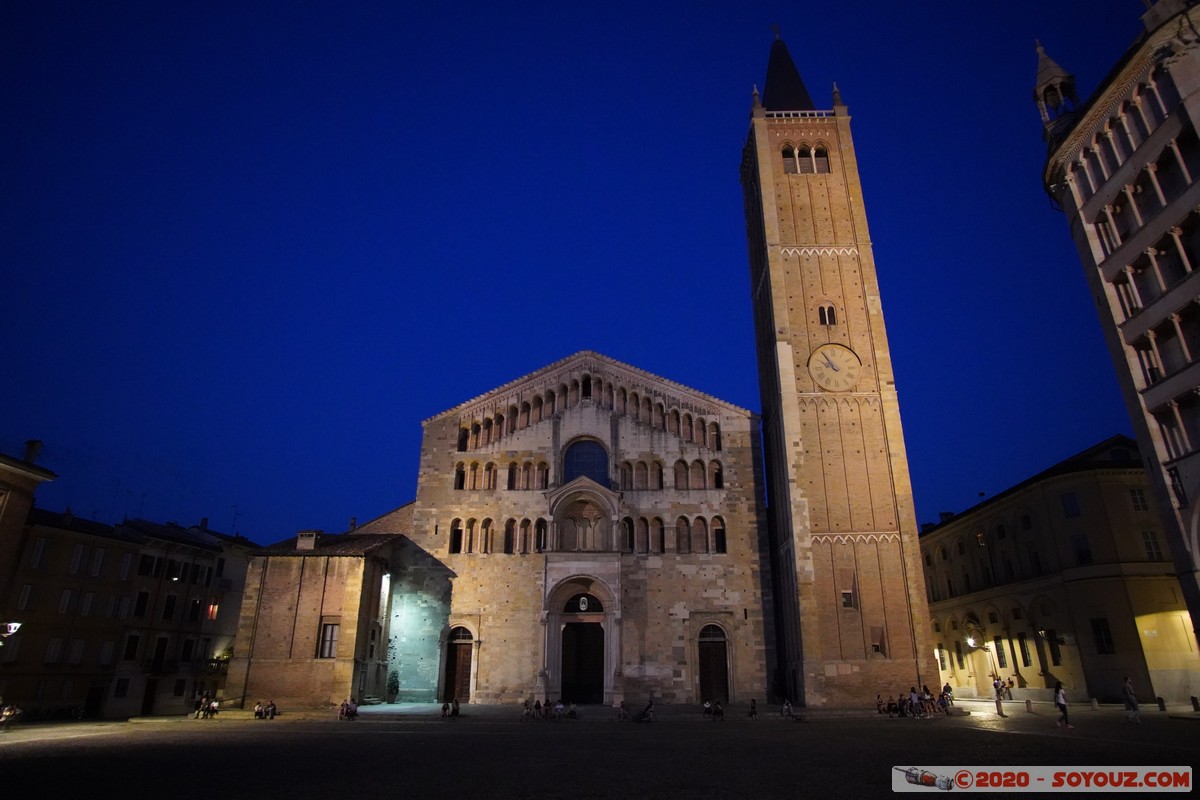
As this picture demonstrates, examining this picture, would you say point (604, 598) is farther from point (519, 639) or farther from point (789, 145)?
point (789, 145)

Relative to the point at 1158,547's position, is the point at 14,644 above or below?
below

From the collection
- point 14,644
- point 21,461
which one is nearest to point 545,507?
point 21,461

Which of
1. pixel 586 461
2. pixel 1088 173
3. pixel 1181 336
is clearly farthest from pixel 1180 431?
pixel 586 461

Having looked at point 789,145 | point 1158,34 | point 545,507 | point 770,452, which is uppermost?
point 789,145

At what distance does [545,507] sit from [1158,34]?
2670 cm

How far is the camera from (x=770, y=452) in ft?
113

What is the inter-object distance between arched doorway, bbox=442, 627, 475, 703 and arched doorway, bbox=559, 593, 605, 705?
4262mm

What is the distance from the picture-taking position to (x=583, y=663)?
3083 cm

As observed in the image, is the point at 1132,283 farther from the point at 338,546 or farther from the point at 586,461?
the point at 338,546

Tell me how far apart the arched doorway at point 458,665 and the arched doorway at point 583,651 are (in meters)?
4.26

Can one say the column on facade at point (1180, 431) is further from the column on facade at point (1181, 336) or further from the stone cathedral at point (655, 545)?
the stone cathedral at point (655, 545)

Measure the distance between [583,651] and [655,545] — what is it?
5689 millimetres

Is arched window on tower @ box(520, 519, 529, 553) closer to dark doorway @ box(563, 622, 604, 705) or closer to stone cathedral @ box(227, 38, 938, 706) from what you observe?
stone cathedral @ box(227, 38, 938, 706)

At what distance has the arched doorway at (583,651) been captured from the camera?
30.5 m
